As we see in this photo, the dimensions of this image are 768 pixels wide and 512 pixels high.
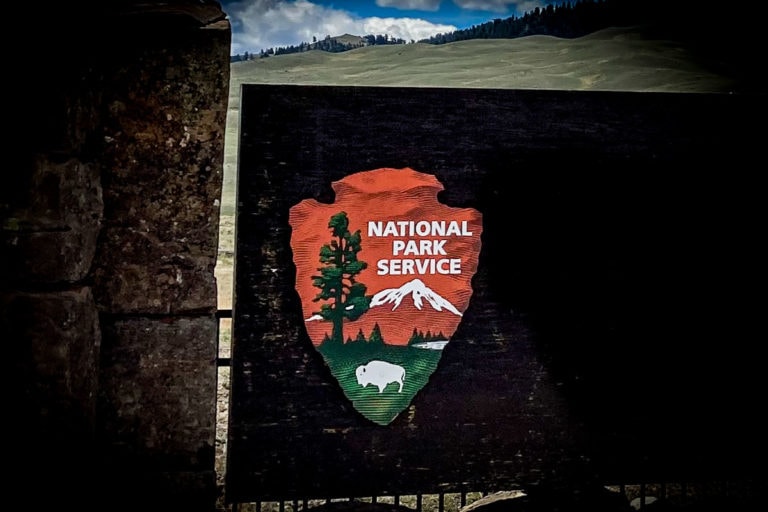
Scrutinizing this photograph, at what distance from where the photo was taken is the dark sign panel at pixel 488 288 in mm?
2234

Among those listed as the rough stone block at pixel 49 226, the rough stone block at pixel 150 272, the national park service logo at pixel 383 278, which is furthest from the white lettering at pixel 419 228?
the rough stone block at pixel 49 226

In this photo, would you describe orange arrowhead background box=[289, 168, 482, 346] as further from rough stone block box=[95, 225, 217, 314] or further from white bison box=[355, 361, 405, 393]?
rough stone block box=[95, 225, 217, 314]

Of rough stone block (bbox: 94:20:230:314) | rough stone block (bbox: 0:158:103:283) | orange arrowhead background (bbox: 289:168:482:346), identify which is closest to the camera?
rough stone block (bbox: 0:158:103:283)

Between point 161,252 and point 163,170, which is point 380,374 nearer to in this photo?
point 161,252

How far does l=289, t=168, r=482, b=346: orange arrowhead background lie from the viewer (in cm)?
223

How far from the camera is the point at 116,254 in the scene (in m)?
2.14

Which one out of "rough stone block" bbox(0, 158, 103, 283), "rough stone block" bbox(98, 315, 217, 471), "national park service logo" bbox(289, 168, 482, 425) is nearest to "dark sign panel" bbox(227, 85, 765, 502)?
"national park service logo" bbox(289, 168, 482, 425)

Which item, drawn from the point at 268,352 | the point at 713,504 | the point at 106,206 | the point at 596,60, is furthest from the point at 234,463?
the point at 596,60

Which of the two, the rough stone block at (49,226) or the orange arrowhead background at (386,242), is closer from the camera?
the rough stone block at (49,226)

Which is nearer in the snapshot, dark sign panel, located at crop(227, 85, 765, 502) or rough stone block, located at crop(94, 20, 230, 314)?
rough stone block, located at crop(94, 20, 230, 314)

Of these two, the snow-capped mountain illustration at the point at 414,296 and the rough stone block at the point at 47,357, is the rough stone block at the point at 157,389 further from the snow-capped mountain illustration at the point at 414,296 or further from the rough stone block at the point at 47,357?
the snow-capped mountain illustration at the point at 414,296

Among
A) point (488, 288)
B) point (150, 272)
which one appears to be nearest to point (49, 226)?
point (150, 272)

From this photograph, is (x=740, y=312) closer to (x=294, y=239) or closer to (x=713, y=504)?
(x=713, y=504)

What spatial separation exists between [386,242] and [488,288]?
1.40 feet
